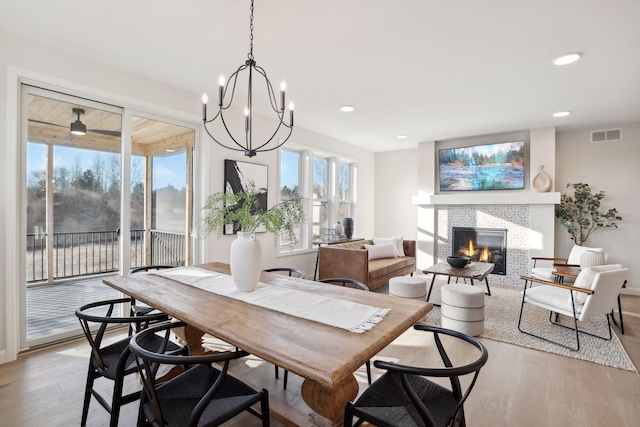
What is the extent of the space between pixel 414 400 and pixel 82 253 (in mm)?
3344

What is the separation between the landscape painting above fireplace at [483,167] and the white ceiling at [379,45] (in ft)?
4.66

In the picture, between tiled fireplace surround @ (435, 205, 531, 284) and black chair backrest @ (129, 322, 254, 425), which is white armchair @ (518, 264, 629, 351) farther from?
black chair backrest @ (129, 322, 254, 425)

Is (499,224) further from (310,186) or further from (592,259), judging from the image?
(310,186)

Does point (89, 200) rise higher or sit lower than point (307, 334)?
higher

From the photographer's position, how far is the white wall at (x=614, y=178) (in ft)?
15.5

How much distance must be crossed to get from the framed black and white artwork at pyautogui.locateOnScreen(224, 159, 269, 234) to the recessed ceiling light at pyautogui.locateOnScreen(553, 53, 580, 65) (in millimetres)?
3275

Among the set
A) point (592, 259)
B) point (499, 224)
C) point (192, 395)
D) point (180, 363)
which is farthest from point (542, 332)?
point (180, 363)

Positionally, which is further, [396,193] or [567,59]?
[396,193]

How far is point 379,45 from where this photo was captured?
8.46ft

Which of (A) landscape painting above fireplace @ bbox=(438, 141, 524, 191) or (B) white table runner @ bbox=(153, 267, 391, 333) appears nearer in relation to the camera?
(B) white table runner @ bbox=(153, 267, 391, 333)

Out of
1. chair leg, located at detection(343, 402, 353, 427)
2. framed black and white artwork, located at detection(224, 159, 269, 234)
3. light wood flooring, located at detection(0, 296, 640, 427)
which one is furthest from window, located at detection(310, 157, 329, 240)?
chair leg, located at detection(343, 402, 353, 427)

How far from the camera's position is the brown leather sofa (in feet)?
14.0

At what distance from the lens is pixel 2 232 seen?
248 centimetres

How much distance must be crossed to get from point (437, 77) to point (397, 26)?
3.49 feet
